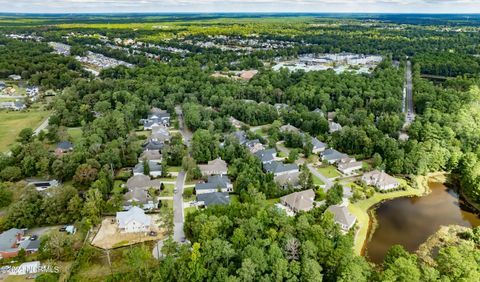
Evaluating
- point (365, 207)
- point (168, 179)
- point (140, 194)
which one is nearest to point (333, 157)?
point (365, 207)

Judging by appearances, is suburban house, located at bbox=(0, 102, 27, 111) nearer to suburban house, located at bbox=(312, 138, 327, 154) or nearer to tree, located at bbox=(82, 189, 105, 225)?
tree, located at bbox=(82, 189, 105, 225)

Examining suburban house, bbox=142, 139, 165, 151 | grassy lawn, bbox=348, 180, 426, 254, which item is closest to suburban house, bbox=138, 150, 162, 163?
suburban house, bbox=142, 139, 165, 151

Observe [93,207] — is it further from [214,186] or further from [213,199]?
[214,186]

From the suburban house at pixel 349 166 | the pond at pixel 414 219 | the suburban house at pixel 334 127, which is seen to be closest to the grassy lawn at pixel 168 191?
the suburban house at pixel 349 166

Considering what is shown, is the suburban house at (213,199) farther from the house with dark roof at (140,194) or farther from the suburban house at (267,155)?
the suburban house at (267,155)

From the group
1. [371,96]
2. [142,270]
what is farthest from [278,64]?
[142,270]
